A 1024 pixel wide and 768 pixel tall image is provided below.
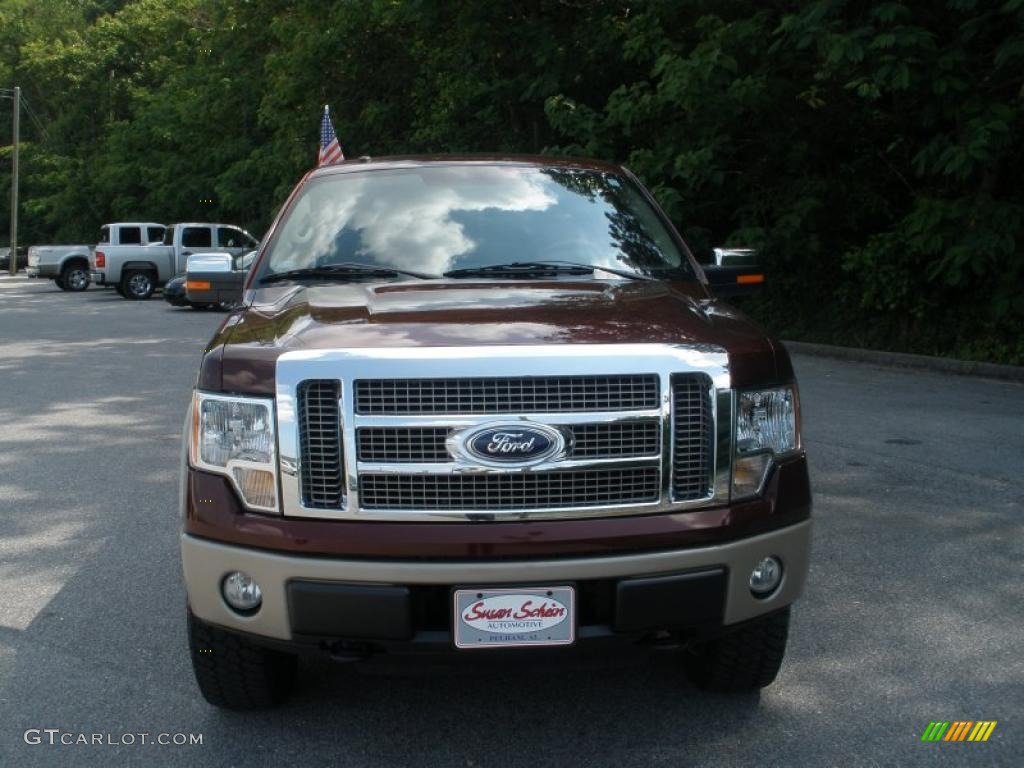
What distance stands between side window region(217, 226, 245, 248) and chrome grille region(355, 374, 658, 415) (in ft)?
92.2

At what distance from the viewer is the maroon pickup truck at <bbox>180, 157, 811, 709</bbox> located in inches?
120

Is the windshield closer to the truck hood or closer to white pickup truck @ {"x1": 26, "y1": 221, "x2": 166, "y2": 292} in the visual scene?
the truck hood

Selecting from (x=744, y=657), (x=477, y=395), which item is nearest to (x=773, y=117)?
(x=744, y=657)

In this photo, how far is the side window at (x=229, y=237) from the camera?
3027 cm

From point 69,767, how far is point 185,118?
126 feet

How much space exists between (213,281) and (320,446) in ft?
6.76

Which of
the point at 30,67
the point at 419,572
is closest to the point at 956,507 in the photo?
the point at 419,572

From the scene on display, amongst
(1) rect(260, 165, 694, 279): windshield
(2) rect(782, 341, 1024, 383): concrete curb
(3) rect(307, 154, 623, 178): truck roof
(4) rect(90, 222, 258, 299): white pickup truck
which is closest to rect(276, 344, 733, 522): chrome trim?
(1) rect(260, 165, 694, 279): windshield

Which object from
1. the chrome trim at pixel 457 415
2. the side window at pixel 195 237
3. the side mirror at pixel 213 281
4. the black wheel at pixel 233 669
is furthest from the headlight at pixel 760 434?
the side window at pixel 195 237

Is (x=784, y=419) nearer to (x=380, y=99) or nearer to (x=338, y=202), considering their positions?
(x=338, y=202)

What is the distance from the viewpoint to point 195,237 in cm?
3105

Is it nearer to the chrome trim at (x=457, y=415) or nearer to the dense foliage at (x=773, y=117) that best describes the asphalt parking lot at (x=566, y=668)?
the chrome trim at (x=457, y=415)

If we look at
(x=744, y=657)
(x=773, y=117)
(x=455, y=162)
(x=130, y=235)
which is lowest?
(x=130, y=235)

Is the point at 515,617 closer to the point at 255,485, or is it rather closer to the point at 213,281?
the point at 255,485
